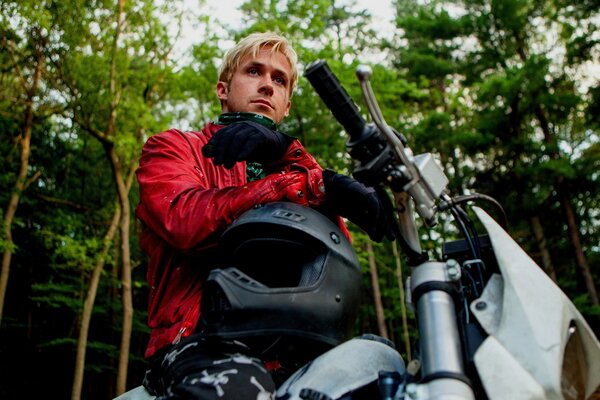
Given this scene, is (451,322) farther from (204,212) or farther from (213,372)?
(204,212)

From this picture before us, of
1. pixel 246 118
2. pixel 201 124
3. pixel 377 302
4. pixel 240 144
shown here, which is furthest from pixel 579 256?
pixel 240 144

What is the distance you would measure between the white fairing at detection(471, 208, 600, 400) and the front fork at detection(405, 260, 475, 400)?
0.18 ft

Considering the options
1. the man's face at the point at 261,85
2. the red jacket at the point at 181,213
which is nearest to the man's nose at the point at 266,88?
the man's face at the point at 261,85

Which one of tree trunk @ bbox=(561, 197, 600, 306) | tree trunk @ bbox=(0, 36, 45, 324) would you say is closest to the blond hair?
tree trunk @ bbox=(0, 36, 45, 324)

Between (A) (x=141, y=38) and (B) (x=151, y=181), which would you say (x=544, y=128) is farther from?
(B) (x=151, y=181)

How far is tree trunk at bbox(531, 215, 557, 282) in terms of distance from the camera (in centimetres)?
1919

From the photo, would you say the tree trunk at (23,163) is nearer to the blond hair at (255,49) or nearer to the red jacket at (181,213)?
the blond hair at (255,49)

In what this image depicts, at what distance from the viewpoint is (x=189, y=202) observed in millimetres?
1874

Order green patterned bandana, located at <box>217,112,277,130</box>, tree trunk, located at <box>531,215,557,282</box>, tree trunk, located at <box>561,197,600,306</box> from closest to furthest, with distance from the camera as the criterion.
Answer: green patterned bandana, located at <box>217,112,277,130</box>
tree trunk, located at <box>561,197,600,306</box>
tree trunk, located at <box>531,215,557,282</box>

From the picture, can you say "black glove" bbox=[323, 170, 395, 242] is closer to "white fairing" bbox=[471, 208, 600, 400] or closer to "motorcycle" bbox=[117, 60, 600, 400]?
"motorcycle" bbox=[117, 60, 600, 400]

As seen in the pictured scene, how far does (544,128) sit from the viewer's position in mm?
20250

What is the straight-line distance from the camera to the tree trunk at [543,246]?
1919cm

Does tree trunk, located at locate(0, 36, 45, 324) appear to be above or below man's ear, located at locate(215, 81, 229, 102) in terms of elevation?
above

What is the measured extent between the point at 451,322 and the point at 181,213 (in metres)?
1.00
